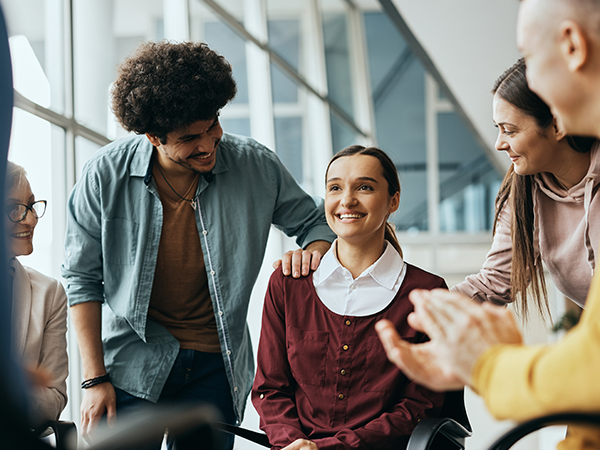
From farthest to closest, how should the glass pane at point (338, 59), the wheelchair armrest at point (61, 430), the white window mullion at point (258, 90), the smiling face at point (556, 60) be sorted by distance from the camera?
the glass pane at point (338, 59) → the white window mullion at point (258, 90) → the wheelchair armrest at point (61, 430) → the smiling face at point (556, 60)

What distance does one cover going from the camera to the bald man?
2.37 feet

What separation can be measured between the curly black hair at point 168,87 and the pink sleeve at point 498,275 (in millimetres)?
931

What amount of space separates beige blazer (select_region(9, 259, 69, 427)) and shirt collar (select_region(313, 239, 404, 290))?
794 mm

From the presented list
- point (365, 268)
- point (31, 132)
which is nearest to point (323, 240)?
point (365, 268)

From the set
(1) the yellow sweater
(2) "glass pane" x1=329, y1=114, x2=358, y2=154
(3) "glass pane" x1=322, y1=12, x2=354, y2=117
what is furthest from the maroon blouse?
(3) "glass pane" x1=322, y1=12, x2=354, y2=117

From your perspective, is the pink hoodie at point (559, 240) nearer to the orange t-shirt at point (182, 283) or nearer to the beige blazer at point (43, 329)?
the orange t-shirt at point (182, 283)

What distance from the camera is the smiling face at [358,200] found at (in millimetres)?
1724

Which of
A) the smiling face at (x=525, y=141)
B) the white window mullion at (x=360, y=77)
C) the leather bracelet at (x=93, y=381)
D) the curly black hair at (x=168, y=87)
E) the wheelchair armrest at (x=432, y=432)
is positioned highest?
the white window mullion at (x=360, y=77)

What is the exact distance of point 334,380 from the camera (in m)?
1.63

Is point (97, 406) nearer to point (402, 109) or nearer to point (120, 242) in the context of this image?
point (120, 242)

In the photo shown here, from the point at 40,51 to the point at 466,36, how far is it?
3.13 meters

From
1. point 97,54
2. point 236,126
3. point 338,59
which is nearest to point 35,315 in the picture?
point 97,54

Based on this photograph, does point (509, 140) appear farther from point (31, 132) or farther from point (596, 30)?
point (31, 132)

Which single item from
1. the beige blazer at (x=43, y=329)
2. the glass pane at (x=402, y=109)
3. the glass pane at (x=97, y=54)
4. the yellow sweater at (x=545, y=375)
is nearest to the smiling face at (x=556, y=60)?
the yellow sweater at (x=545, y=375)
